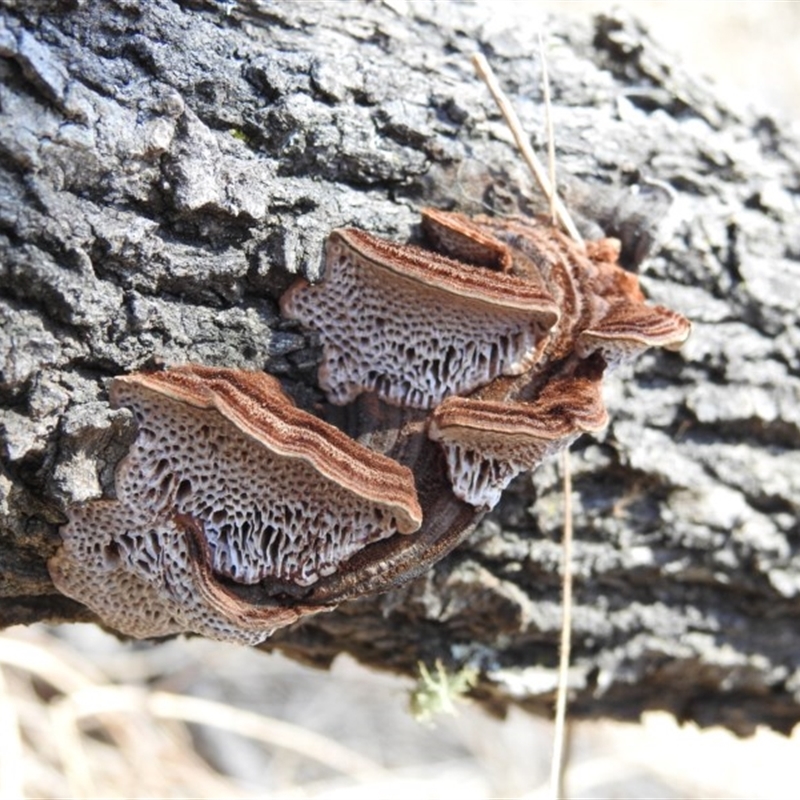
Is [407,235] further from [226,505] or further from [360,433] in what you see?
[226,505]

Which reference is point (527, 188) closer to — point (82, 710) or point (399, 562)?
point (399, 562)

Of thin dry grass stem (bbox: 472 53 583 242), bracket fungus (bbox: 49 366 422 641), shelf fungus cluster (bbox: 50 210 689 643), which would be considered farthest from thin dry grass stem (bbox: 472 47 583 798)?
bracket fungus (bbox: 49 366 422 641)

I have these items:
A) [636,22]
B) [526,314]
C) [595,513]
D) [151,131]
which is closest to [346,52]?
[151,131]

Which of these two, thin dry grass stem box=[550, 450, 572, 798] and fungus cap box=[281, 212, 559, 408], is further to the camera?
thin dry grass stem box=[550, 450, 572, 798]

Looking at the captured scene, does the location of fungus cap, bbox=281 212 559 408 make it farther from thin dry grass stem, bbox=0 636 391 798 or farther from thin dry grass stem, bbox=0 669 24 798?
thin dry grass stem, bbox=0 636 391 798

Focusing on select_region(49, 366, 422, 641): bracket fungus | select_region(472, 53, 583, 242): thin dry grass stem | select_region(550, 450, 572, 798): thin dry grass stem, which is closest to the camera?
select_region(49, 366, 422, 641): bracket fungus

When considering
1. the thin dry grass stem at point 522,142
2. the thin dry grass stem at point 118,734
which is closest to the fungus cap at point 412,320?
the thin dry grass stem at point 522,142
